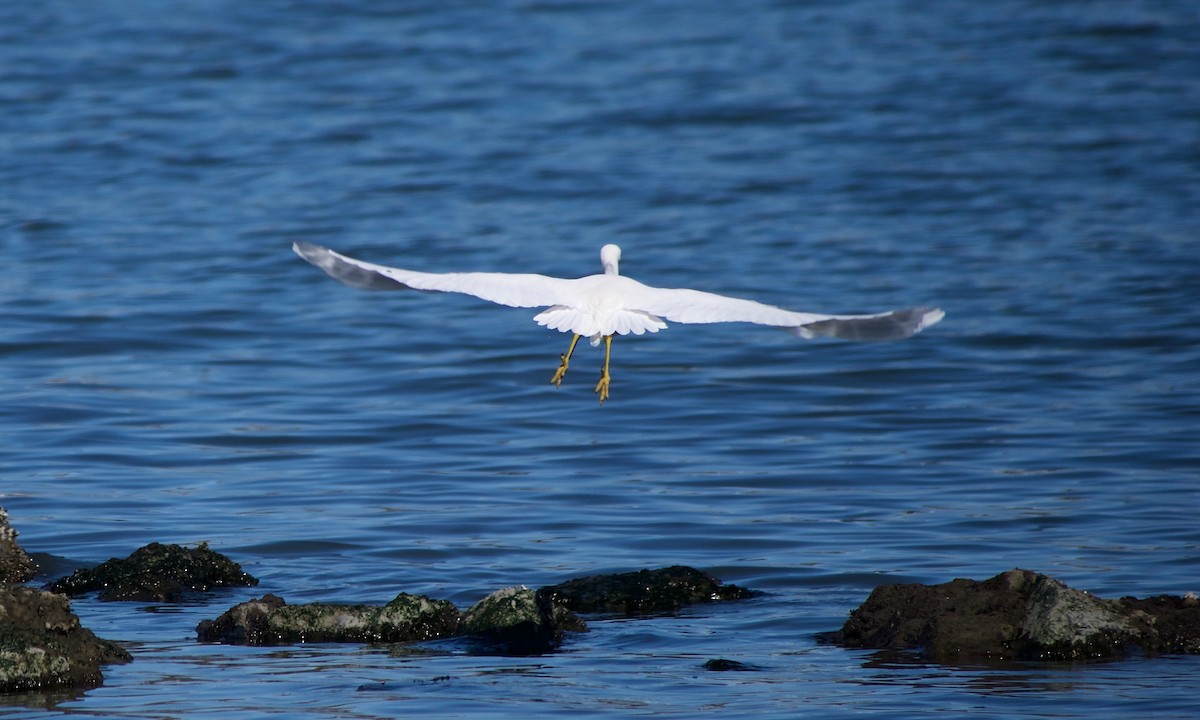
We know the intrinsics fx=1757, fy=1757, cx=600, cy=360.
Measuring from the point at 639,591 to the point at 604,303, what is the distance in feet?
4.68

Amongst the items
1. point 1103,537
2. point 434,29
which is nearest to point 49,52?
point 434,29

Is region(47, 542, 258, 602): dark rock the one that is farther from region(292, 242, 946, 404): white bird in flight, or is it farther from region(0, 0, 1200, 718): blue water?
region(292, 242, 946, 404): white bird in flight

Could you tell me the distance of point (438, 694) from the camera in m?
6.59

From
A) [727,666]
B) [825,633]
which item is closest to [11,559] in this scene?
[727,666]

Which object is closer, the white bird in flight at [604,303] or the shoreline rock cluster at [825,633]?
the shoreline rock cluster at [825,633]

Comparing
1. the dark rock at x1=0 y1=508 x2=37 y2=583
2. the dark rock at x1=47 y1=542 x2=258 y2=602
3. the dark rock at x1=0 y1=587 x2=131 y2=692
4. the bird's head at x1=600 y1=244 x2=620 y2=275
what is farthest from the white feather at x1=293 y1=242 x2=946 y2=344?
the dark rock at x1=0 y1=508 x2=37 y2=583

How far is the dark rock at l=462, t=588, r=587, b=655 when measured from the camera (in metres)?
7.39

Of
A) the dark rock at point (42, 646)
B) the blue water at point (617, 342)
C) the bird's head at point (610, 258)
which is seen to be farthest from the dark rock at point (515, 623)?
the bird's head at point (610, 258)

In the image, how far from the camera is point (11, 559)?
867cm

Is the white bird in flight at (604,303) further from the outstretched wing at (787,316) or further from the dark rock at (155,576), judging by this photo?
the dark rock at (155,576)

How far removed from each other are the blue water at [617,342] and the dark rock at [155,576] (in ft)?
0.78

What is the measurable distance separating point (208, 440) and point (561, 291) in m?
5.09

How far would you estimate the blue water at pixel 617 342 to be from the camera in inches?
309

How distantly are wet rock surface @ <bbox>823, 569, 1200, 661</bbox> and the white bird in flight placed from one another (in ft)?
3.92
